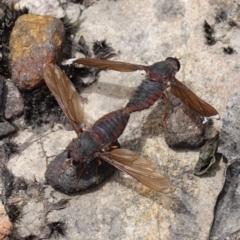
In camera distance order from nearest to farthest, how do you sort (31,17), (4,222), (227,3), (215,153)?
(4,222) < (215,153) < (31,17) < (227,3)

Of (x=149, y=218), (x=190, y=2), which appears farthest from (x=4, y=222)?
(x=190, y=2)

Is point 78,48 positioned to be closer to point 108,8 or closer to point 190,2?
point 108,8

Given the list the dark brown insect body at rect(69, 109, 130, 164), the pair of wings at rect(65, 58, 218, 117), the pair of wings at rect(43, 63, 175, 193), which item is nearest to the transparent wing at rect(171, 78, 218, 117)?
the pair of wings at rect(65, 58, 218, 117)

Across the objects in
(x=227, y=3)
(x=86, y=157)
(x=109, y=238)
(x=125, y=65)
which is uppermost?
(x=227, y=3)

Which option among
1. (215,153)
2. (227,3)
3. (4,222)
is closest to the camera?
(4,222)

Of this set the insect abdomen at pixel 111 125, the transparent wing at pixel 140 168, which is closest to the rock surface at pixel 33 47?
the insect abdomen at pixel 111 125

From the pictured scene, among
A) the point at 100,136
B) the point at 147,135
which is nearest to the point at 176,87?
the point at 147,135

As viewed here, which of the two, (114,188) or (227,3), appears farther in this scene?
(227,3)

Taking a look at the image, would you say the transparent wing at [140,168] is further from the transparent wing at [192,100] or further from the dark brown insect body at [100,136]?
the transparent wing at [192,100]
